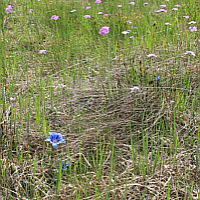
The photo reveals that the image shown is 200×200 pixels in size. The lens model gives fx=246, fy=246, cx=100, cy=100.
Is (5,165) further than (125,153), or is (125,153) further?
(125,153)

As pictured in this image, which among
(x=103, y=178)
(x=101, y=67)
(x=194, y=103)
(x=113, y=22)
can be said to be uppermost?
(x=113, y=22)

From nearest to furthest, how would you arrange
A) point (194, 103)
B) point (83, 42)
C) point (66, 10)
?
point (194, 103) < point (83, 42) < point (66, 10)

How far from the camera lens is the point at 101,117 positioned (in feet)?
5.34

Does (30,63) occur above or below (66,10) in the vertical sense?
below

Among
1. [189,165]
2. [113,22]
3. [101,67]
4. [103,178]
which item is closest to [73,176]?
[103,178]

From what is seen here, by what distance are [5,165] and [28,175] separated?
0.13m

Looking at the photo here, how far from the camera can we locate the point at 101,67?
2.09 m

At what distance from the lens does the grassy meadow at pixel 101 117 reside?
3.89 feet

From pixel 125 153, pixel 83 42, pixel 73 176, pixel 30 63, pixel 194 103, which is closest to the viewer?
pixel 73 176

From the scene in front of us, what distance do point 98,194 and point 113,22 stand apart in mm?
2275

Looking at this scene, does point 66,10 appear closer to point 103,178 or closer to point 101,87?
point 101,87

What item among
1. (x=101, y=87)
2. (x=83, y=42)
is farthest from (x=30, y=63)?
(x=101, y=87)

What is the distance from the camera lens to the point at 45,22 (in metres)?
3.06

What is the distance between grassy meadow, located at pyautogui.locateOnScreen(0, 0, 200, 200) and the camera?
46.7 inches
